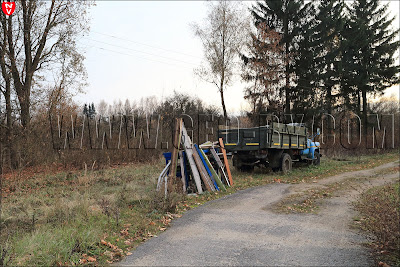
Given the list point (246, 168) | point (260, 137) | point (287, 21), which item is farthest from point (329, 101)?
point (260, 137)

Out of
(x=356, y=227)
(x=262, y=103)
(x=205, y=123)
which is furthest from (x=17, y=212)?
(x=262, y=103)

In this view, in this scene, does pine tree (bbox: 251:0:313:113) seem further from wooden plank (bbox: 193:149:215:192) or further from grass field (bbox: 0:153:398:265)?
wooden plank (bbox: 193:149:215:192)

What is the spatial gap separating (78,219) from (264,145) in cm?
811

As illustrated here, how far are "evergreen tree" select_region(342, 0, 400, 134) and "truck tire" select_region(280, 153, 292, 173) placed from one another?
18.6m

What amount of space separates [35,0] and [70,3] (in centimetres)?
182

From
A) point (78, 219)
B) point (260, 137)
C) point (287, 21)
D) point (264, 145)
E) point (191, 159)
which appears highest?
point (287, 21)

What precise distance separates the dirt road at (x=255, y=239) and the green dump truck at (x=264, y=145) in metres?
4.80

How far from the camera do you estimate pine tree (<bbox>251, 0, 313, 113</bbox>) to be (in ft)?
92.2

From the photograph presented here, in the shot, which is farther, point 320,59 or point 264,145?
point 320,59

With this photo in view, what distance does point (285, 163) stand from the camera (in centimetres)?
1363

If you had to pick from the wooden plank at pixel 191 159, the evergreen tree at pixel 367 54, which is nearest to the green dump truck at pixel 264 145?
the wooden plank at pixel 191 159

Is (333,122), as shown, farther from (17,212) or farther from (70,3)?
(17,212)

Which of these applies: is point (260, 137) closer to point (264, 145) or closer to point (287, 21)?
point (264, 145)

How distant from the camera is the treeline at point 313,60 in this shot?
2783cm
